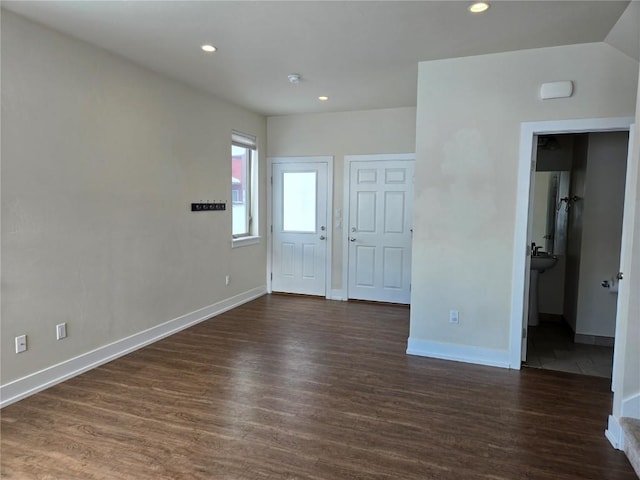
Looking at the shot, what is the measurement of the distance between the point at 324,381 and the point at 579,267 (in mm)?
2857

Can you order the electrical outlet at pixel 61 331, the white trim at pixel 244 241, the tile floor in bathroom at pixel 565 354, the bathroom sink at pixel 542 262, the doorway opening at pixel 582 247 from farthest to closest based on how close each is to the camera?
the white trim at pixel 244 241 → the bathroom sink at pixel 542 262 → the doorway opening at pixel 582 247 → the tile floor in bathroom at pixel 565 354 → the electrical outlet at pixel 61 331

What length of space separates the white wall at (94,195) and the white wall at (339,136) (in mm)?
1320

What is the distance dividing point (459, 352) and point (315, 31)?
295 centimetres

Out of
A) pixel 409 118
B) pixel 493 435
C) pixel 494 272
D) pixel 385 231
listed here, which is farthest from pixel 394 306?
pixel 493 435

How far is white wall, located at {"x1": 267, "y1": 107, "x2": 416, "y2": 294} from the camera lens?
17.4 ft

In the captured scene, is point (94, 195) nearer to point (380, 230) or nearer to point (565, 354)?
point (380, 230)

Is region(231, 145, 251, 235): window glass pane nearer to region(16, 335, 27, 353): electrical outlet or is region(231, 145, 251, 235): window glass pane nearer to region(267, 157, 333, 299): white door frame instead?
region(267, 157, 333, 299): white door frame

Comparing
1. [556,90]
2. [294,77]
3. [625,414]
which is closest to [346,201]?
[294,77]

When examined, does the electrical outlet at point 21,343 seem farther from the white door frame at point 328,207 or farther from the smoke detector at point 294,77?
the white door frame at point 328,207

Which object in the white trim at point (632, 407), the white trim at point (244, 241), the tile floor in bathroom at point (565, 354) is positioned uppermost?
the white trim at point (244, 241)

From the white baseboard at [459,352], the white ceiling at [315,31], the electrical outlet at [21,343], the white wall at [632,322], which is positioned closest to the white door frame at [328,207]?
the white ceiling at [315,31]

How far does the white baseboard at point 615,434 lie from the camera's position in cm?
224

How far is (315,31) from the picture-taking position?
287cm

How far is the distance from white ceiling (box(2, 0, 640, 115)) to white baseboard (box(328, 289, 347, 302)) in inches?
118
